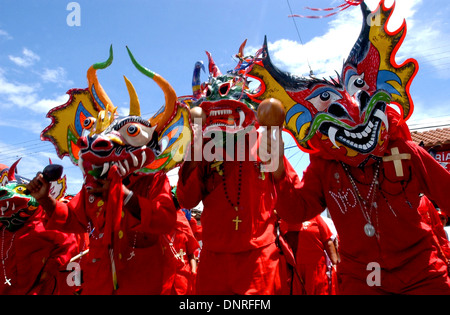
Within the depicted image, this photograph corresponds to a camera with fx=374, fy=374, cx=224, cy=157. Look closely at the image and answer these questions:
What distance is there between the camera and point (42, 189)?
8.85 ft

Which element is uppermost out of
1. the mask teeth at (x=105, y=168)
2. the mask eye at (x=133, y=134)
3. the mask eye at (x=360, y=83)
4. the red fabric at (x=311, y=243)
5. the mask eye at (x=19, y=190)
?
the mask eye at (x=360, y=83)

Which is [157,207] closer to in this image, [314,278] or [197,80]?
[197,80]

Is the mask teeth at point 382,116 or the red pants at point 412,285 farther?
the mask teeth at point 382,116

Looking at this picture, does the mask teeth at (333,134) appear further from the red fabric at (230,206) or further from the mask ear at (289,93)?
the red fabric at (230,206)

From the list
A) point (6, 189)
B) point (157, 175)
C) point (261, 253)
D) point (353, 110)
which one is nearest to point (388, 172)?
point (353, 110)

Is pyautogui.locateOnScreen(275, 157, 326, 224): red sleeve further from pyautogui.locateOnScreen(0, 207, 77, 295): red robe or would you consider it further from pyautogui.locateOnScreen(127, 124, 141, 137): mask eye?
pyautogui.locateOnScreen(0, 207, 77, 295): red robe

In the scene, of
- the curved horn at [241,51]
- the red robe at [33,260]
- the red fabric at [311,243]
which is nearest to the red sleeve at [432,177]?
the curved horn at [241,51]

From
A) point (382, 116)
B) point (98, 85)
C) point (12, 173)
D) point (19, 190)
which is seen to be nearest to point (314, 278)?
point (382, 116)

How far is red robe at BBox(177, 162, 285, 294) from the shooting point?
7.86 ft

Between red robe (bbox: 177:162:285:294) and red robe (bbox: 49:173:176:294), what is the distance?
0.73 feet

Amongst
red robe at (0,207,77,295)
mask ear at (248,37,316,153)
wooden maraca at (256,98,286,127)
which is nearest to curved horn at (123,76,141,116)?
mask ear at (248,37,316,153)

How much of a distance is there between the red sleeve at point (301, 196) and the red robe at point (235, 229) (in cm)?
24

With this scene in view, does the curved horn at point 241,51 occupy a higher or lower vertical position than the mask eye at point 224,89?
higher

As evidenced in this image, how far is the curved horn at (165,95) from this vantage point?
9.04ft
